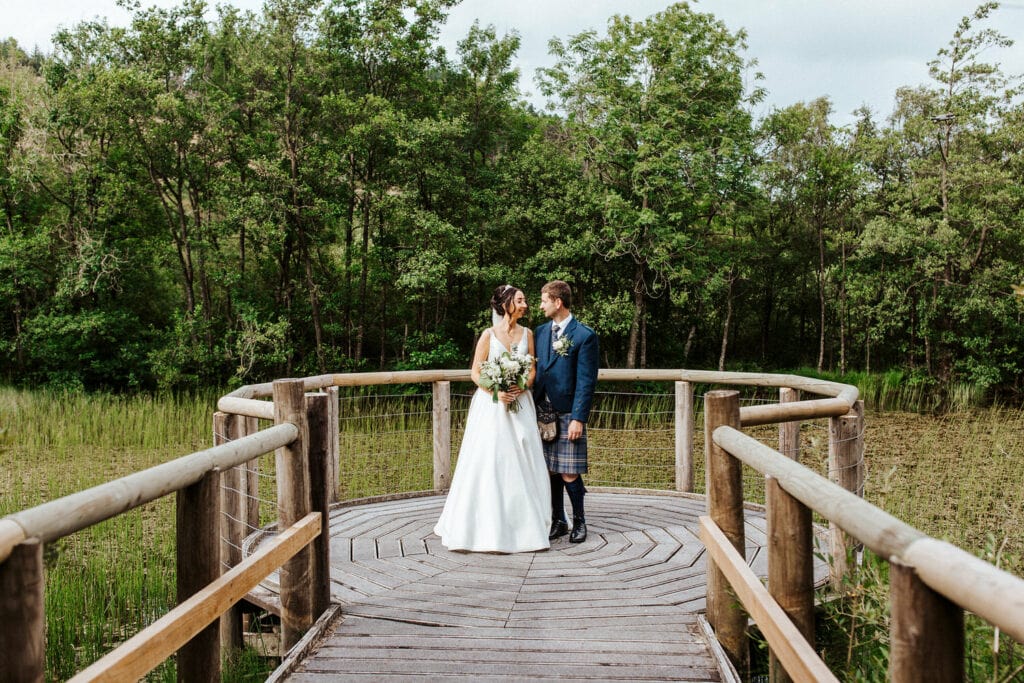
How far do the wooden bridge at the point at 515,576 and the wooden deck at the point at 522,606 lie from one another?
0.04ft

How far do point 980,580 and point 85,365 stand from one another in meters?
19.4

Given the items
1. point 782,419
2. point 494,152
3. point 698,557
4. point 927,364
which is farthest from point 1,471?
point 927,364

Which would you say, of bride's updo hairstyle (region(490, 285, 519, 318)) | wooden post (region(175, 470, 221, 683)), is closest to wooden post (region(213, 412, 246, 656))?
bride's updo hairstyle (region(490, 285, 519, 318))

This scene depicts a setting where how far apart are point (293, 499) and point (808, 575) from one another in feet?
6.90

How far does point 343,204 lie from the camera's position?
1861cm

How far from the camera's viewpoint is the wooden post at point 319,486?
3533mm

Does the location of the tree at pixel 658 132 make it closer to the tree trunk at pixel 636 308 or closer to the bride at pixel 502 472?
the tree trunk at pixel 636 308

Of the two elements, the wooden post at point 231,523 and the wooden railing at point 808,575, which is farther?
the wooden post at point 231,523

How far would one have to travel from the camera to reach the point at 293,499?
3465 millimetres

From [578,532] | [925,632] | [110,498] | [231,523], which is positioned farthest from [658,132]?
[925,632]

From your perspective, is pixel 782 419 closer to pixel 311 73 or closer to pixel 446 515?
pixel 446 515

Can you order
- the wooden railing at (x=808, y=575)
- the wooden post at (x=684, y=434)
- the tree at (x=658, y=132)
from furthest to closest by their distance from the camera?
the tree at (x=658, y=132) < the wooden post at (x=684, y=434) < the wooden railing at (x=808, y=575)

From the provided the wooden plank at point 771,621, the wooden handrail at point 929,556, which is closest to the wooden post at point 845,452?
the wooden plank at point 771,621

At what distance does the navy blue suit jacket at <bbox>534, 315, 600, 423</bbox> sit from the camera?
4.82 metres
